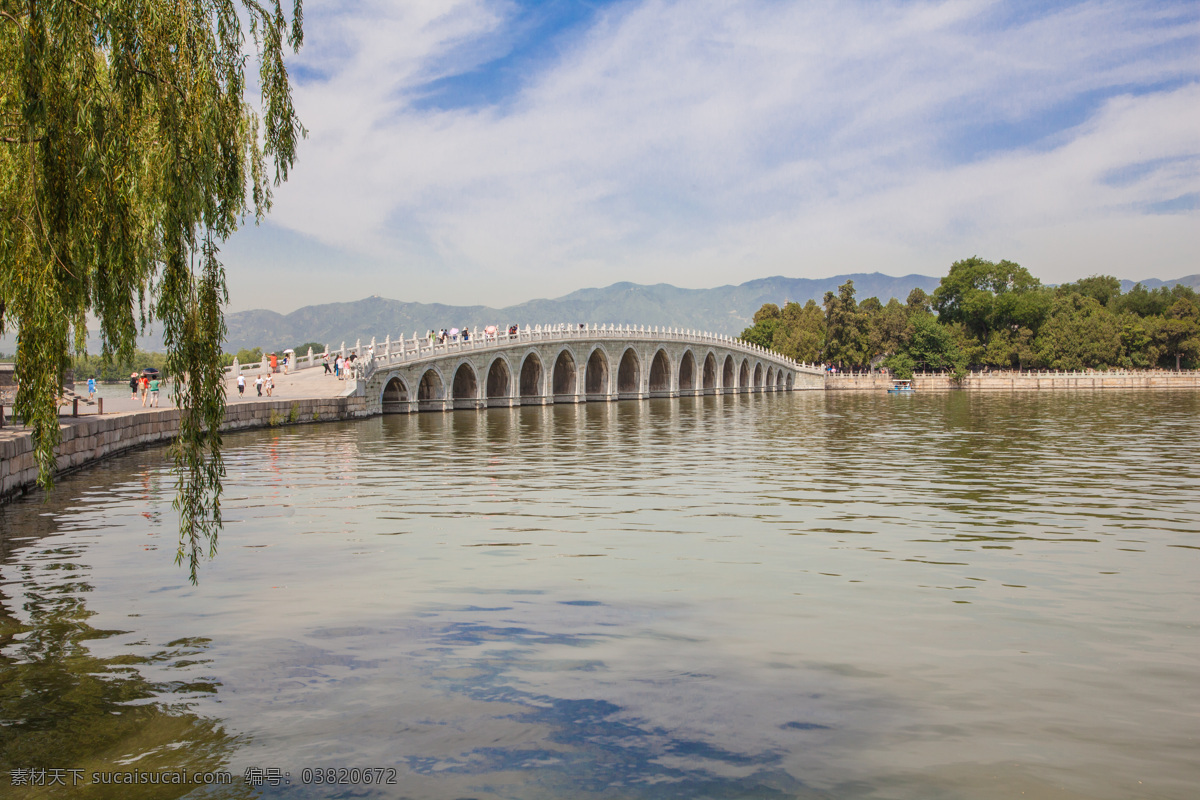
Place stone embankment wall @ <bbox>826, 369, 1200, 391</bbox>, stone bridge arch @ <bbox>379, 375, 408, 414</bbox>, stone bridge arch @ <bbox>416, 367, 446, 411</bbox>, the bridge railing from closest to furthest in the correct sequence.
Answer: the bridge railing < stone bridge arch @ <bbox>379, 375, 408, 414</bbox> < stone bridge arch @ <bbox>416, 367, 446, 411</bbox> < stone embankment wall @ <bbox>826, 369, 1200, 391</bbox>

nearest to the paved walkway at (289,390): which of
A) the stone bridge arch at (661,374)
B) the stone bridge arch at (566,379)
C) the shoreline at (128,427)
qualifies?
the shoreline at (128,427)

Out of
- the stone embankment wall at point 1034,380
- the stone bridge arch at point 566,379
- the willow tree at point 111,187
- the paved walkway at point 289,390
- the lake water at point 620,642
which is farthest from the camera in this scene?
the stone embankment wall at point 1034,380

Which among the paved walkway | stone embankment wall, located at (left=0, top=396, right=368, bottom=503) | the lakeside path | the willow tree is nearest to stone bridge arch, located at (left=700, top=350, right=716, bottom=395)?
the paved walkway

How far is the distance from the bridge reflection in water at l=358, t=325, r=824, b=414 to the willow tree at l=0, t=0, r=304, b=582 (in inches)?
1047

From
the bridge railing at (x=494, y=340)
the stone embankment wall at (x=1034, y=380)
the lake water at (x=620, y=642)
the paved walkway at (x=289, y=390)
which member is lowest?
the lake water at (x=620, y=642)

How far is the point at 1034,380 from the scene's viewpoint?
8569 cm

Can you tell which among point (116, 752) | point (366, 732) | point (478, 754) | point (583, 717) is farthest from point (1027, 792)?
point (116, 752)

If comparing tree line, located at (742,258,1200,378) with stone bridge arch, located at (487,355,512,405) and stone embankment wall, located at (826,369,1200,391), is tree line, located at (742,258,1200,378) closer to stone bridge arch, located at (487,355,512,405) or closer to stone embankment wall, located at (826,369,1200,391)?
stone embankment wall, located at (826,369,1200,391)

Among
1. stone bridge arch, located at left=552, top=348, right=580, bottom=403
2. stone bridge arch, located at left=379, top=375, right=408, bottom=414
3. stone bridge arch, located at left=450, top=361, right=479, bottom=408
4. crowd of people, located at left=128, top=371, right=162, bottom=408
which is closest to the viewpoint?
crowd of people, located at left=128, top=371, right=162, bottom=408

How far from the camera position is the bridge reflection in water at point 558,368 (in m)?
36.2

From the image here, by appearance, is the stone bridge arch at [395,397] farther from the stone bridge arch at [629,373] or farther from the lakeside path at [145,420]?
the stone bridge arch at [629,373]

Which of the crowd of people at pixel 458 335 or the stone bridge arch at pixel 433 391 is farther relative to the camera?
the crowd of people at pixel 458 335

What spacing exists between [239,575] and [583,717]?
4.72 meters

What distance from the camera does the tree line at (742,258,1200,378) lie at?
8919 centimetres
